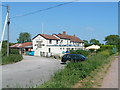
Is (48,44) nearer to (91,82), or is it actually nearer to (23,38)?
(91,82)

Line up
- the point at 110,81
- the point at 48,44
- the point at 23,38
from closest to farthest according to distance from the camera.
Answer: the point at 110,81 → the point at 48,44 → the point at 23,38

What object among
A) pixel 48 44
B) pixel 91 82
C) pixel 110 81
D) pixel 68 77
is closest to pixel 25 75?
pixel 68 77

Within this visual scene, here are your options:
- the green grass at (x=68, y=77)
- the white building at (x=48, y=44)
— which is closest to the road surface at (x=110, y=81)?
the green grass at (x=68, y=77)

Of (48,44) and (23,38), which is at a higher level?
(23,38)

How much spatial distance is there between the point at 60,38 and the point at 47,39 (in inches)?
252

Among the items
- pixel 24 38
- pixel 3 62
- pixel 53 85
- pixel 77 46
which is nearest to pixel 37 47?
pixel 77 46

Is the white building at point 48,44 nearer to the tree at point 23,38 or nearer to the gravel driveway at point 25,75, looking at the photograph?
the gravel driveway at point 25,75

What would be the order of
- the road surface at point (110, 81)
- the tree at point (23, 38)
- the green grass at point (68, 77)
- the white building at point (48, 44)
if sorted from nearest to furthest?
the green grass at point (68, 77) → the road surface at point (110, 81) → the white building at point (48, 44) → the tree at point (23, 38)

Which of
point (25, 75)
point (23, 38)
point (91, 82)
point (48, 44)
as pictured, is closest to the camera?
point (91, 82)

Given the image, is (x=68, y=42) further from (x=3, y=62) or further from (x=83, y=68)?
(x=83, y=68)

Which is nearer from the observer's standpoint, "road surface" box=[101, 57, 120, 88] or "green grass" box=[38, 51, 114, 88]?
"green grass" box=[38, 51, 114, 88]

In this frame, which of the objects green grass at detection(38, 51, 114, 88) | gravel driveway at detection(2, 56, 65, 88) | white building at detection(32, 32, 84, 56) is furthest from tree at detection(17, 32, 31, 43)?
green grass at detection(38, 51, 114, 88)

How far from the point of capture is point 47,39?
146 feet

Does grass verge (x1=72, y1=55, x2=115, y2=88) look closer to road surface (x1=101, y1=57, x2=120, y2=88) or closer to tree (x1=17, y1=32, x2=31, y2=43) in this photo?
road surface (x1=101, y1=57, x2=120, y2=88)
